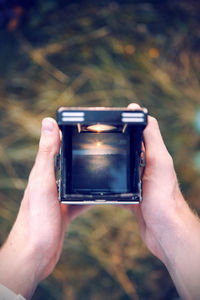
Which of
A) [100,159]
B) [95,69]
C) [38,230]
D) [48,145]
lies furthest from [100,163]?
[95,69]

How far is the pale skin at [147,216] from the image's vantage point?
2.82 feet

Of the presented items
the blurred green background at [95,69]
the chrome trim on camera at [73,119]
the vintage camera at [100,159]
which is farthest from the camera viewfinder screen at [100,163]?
the blurred green background at [95,69]

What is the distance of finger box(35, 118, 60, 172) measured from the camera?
34.2 inches

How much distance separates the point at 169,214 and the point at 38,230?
0.39 metres

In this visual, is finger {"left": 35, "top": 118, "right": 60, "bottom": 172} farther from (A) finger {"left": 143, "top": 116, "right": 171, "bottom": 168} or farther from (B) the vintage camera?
(A) finger {"left": 143, "top": 116, "right": 171, "bottom": 168}

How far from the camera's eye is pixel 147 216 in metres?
0.92

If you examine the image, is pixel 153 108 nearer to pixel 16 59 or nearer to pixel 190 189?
pixel 190 189

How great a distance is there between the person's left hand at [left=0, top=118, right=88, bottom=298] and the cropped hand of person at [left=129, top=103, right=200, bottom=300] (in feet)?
0.88

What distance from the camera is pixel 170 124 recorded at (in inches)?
60.5

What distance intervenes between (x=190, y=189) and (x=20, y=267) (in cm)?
94

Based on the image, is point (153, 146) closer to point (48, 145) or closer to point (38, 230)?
point (48, 145)

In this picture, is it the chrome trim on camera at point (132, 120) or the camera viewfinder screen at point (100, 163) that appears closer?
the chrome trim on camera at point (132, 120)

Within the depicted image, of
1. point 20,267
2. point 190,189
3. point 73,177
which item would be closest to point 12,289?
point 20,267

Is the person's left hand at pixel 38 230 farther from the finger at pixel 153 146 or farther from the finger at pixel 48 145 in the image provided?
the finger at pixel 153 146
